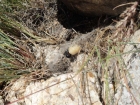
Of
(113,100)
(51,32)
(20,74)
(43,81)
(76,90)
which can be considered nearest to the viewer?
(113,100)

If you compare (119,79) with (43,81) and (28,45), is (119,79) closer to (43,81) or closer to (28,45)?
(43,81)

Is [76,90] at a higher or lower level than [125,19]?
lower

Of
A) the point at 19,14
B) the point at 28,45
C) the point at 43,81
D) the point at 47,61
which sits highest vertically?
the point at 19,14

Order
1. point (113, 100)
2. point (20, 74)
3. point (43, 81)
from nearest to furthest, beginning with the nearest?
point (113, 100)
point (43, 81)
point (20, 74)

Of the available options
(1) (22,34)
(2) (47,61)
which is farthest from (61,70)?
(1) (22,34)

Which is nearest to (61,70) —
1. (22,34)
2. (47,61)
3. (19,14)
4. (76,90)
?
(47,61)

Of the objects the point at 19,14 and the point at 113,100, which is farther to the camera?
the point at 19,14
